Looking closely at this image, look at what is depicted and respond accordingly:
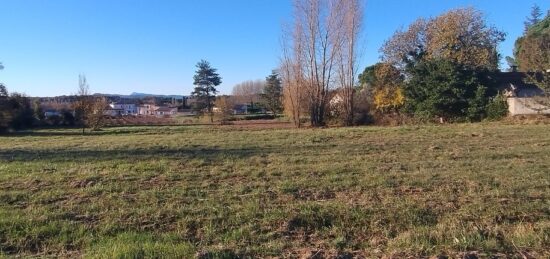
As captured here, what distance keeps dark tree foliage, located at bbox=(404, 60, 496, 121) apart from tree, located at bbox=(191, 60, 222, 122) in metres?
41.5

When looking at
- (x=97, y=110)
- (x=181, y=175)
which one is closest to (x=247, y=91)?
(x=97, y=110)

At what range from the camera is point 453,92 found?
33.2 metres

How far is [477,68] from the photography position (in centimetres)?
3462

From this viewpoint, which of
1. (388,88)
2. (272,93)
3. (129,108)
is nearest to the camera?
(388,88)

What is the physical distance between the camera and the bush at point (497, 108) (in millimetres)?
30797

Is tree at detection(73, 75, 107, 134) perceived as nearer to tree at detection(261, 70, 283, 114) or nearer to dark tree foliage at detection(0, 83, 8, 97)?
dark tree foliage at detection(0, 83, 8, 97)

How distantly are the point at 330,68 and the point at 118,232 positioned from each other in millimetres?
32775

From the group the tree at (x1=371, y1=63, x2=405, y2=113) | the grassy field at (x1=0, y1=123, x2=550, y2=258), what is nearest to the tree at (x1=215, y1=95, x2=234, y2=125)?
the tree at (x1=371, y1=63, x2=405, y2=113)

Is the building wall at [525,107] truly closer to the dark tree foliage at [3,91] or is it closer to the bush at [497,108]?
the bush at [497,108]

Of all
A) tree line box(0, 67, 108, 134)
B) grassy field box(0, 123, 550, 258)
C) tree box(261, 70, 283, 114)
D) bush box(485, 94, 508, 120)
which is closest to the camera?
grassy field box(0, 123, 550, 258)

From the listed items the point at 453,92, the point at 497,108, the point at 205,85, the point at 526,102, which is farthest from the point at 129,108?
the point at 526,102

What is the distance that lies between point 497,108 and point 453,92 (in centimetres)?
335

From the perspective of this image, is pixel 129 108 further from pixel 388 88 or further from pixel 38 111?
pixel 388 88

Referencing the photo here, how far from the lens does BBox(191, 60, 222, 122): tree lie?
231ft
